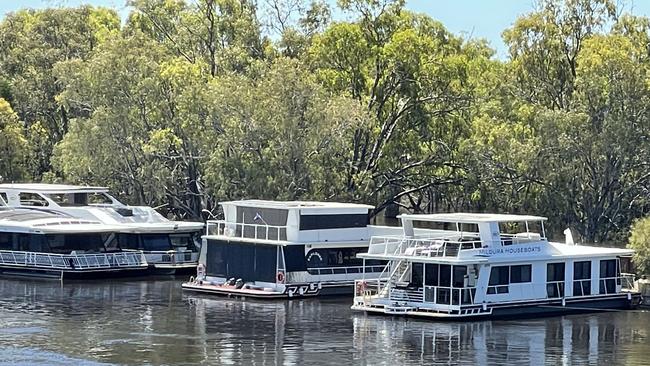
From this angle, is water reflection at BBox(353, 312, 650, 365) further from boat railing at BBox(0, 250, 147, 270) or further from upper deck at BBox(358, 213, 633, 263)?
boat railing at BBox(0, 250, 147, 270)

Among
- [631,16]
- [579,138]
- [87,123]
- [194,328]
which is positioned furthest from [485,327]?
[87,123]

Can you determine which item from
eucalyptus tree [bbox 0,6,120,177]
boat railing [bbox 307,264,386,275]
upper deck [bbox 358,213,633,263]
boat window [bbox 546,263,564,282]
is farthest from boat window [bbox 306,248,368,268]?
eucalyptus tree [bbox 0,6,120,177]

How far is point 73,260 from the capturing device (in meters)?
64.1

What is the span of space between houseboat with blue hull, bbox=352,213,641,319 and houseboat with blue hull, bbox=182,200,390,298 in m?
3.86

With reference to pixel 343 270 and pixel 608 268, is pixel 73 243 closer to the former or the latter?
pixel 343 270

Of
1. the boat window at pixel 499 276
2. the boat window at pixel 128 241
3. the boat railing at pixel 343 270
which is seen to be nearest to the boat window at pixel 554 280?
the boat window at pixel 499 276

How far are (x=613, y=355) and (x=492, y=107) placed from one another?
100 feet

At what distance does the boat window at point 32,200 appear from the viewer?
227 ft

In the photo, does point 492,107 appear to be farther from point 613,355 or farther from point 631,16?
point 613,355

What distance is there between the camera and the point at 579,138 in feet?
226

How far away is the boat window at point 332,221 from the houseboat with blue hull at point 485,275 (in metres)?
4.07

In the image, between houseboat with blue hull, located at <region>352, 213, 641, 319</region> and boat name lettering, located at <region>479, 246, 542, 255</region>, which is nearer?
houseboat with blue hull, located at <region>352, 213, 641, 319</region>

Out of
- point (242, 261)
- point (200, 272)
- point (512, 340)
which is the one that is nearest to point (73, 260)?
point (200, 272)

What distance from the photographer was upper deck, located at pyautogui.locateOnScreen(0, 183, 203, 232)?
224 feet
